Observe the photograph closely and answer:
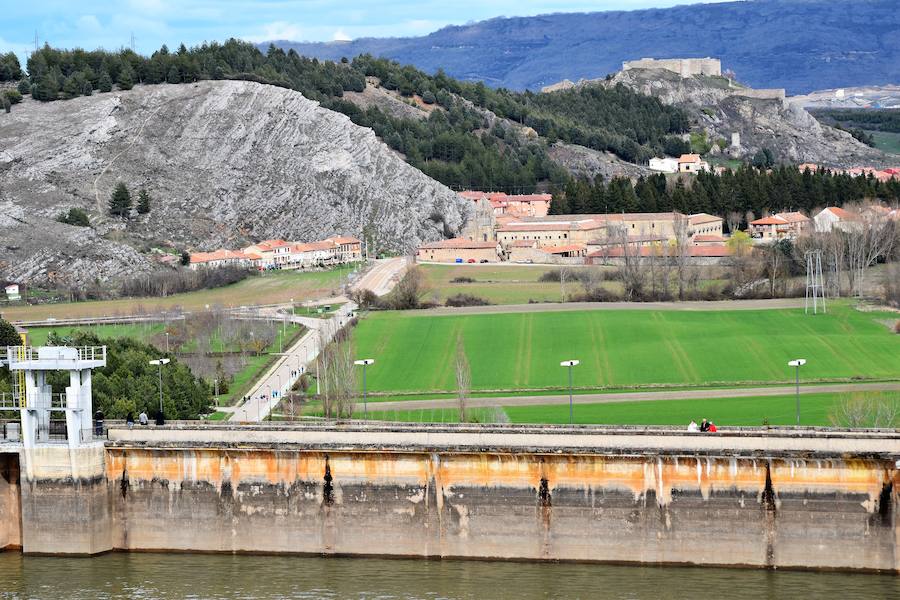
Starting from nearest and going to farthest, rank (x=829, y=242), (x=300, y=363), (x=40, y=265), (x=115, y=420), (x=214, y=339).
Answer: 1. (x=115, y=420)
2. (x=300, y=363)
3. (x=214, y=339)
4. (x=829, y=242)
5. (x=40, y=265)

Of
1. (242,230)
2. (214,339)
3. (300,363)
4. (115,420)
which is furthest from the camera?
(242,230)

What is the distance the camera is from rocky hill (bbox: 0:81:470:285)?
165m

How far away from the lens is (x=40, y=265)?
145 meters

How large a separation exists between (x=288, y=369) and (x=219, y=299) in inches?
1662

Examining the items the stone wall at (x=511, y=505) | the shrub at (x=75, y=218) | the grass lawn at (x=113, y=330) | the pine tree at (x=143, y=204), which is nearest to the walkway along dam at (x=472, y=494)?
the stone wall at (x=511, y=505)

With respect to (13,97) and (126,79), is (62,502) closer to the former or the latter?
(126,79)

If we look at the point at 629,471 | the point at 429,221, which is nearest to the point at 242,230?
the point at 429,221

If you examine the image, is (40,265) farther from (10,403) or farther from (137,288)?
(10,403)

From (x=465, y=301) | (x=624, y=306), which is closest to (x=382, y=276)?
(x=465, y=301)

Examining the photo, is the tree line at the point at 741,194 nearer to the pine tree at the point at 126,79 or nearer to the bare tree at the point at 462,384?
the pine tree at the point at 126,79

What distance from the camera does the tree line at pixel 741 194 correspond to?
570 feet

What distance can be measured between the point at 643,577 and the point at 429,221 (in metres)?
126

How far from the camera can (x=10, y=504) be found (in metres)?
55.4

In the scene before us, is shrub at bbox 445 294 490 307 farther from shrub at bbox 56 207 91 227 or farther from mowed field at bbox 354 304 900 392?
shrub at bbox 56 207 91 227
